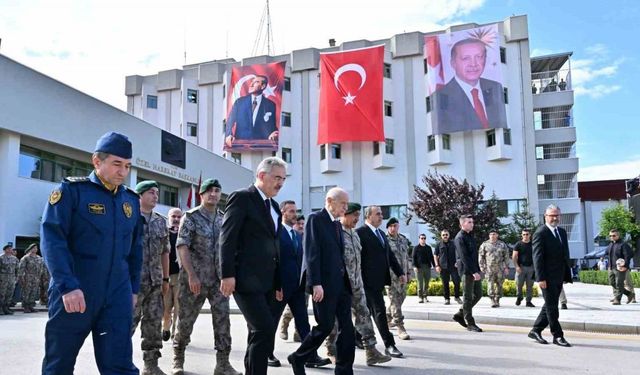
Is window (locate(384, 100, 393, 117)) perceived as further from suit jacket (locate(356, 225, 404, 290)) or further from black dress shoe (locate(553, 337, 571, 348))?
suit jacket (locate(356, 225, 404, 290))

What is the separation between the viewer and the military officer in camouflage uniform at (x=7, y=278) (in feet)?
44.5

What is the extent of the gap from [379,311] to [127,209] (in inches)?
156

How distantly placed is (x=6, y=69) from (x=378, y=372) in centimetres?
1782

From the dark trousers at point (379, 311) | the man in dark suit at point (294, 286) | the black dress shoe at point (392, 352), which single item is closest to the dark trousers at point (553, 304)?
the black dress shoe at point (392, 352)

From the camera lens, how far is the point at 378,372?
5.99 meters

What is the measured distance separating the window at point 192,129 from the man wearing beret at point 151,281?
39951mm

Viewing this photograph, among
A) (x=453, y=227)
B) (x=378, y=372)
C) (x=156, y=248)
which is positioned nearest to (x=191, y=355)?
(x=156, y=248)

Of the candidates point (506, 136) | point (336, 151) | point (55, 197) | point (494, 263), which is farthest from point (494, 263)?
point (336, 151)

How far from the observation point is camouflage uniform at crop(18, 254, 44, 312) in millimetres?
14422

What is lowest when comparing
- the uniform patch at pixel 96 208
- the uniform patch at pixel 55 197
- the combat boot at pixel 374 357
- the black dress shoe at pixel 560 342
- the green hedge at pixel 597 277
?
the green hedge at pixel 597 277

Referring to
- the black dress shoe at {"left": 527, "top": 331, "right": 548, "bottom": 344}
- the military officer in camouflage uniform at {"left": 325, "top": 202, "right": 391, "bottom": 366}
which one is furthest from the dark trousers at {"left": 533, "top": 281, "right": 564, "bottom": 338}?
the military officer in camouflage uniform at {"left": 325, "top": 202, "right": 391, "bottom": 366}

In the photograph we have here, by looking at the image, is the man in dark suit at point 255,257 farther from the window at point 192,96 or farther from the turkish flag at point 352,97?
the window at point 192,96

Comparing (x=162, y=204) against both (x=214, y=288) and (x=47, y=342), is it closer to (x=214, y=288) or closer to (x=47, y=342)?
(x=214, y=288)

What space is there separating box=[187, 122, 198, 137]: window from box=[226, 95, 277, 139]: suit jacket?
511 centimetres
